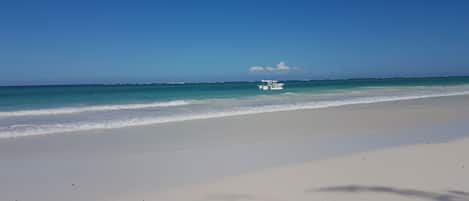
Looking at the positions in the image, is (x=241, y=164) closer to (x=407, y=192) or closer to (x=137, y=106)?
(x=407, y=192)

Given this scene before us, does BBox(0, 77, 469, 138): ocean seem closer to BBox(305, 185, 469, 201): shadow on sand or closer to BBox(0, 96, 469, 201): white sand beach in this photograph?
BBox(0, 96, 469, 201): white sand beach

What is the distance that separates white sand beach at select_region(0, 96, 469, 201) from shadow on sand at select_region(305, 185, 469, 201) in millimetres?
12

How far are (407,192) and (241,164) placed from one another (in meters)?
2.71

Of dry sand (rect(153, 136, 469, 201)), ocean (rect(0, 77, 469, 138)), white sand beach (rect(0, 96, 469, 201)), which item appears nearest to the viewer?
dry sand (rect(153, 136, 469, 201))

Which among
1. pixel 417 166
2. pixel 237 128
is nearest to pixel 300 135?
pixel 237 128

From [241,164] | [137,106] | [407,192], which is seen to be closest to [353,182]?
[407,192]

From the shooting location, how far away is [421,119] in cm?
1301

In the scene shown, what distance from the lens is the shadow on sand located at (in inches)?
178

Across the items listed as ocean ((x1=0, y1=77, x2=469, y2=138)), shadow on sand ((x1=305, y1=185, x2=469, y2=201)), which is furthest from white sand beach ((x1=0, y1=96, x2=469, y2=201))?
ocean ((x1=0, y1=77, x2=469, y2=138))

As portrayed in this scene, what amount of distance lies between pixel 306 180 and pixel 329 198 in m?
0.80

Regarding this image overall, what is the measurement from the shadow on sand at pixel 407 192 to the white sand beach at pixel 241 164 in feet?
Answer: 0.04

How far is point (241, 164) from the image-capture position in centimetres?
659

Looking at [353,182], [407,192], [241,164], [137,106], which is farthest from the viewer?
[137,106]

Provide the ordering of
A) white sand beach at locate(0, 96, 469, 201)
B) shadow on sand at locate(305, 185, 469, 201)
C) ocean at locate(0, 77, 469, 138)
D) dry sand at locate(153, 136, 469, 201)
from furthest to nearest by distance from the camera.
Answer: ocean at locate(0, 77, 469, 138) → white sand beach at locate(0, 96, 469, 201) → dry sand at locate(153, 136, 469, 201) → shadow on sand at locate(305, 185, 469, 201)
